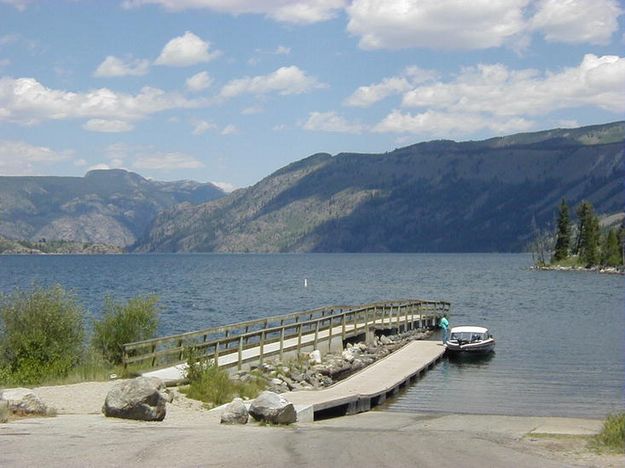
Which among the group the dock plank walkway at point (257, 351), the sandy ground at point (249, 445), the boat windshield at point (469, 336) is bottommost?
the boat windshield at point (469, 336)

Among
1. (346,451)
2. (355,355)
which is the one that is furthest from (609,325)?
(346,451)

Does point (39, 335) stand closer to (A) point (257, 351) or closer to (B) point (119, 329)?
(B) point (119, 329)

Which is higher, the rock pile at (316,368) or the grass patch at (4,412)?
the grass patch at (4,412)

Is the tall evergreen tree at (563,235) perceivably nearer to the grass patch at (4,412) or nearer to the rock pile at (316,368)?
the rock pile at (316,368)

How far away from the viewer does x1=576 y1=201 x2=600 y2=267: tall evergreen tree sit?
535 ft

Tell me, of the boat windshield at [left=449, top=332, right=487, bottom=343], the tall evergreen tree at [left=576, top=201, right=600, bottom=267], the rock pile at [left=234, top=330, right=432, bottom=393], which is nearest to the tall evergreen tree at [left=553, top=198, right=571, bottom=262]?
the tall evergreen tree at [left=576, top=201, right=600, bottom=267]

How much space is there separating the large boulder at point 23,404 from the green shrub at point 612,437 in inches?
490

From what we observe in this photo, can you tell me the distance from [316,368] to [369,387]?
15.1ft

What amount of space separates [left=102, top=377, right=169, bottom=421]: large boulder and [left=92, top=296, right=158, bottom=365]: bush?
9885 millimetres

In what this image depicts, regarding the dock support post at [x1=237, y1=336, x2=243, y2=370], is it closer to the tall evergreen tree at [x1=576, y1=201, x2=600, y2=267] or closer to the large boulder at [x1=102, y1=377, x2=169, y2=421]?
the large boulder at [x1=102, y1=377, x2=169, y2=421]

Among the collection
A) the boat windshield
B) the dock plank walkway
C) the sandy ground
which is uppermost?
the sandy ground

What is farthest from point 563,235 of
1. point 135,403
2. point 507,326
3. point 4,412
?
point 4,412

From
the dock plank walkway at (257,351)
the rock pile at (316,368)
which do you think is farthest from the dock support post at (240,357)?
the rock pile at (316,368)

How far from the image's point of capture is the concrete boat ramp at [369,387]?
76.5 feet
